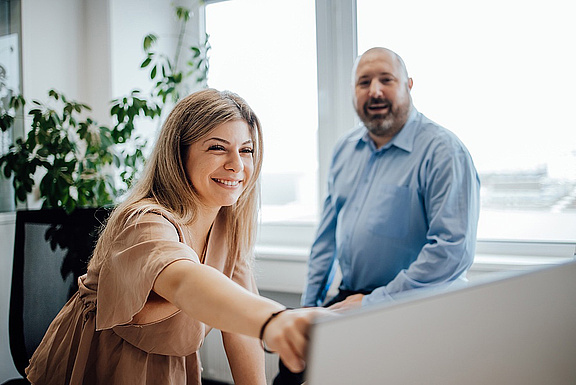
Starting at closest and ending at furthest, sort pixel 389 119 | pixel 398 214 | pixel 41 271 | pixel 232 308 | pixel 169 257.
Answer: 1. pixel 232 308
2. pixel 169 257
3. pixel 41 271
4. pixel 398 214
5. pixel 389 119

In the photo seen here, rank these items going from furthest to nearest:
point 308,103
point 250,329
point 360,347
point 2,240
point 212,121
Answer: point 308,103
point 2,240
point 212,121
point 250,329
point 360,347

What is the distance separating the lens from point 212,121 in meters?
1.10

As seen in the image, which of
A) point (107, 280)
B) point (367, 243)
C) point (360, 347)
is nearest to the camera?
point (360, 347)

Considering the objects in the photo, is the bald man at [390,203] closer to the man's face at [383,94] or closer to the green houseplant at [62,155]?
the man's face at [383,94]

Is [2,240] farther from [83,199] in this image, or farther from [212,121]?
[212,121]

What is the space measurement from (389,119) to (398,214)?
1.25ft

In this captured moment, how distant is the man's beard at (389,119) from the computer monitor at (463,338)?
5.52 ft

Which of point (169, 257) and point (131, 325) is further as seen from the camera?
point (131, 325)

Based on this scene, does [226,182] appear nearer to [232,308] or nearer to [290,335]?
[232,308]

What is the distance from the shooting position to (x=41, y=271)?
1.65 metres

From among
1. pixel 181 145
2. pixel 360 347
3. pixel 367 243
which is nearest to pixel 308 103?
pixel 367 243

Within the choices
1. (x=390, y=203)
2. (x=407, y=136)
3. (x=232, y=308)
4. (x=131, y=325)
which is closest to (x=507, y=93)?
(x=407, y=136)

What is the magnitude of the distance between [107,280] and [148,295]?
0.16m

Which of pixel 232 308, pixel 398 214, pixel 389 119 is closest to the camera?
pixel 232 308
